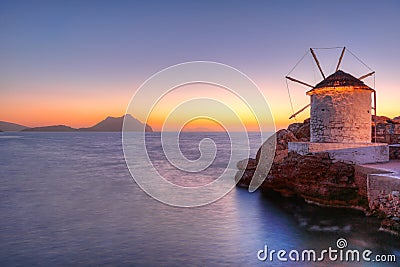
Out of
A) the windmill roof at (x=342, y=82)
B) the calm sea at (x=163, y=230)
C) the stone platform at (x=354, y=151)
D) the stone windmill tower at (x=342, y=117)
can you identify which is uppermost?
the windmill roof at (x=342, y=82)

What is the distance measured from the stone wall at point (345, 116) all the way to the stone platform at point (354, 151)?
805 millimetres

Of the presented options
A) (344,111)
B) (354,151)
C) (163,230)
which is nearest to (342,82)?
(344,111)

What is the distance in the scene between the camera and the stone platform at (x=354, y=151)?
477 inches

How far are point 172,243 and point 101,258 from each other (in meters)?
1.92

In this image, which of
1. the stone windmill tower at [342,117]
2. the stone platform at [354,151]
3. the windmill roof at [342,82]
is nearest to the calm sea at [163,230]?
the stone platform at [354,151]

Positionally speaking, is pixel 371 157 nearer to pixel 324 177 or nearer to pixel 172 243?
pixel 324 177

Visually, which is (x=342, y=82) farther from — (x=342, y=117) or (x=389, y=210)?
A: (x=389, y=210)

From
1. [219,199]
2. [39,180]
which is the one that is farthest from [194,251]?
[39,180]

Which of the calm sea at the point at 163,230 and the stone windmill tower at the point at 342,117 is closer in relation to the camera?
the calm sea at the point at 163,230

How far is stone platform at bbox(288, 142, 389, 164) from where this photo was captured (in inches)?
477

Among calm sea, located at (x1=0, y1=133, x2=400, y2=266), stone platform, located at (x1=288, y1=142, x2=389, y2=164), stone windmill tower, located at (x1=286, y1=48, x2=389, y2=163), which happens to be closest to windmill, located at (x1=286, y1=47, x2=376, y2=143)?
stone windmill tower, located at (x1=286, y1=48, x2=389, y2=163)

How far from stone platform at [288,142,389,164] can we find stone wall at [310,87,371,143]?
0.81 m

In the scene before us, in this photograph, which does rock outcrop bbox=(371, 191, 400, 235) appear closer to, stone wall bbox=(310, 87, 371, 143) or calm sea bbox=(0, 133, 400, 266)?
calm sea bbox=(0, 133, 400, 266)

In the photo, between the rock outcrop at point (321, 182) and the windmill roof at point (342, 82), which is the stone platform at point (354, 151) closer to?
the rock outcrop at point (321, 182)
